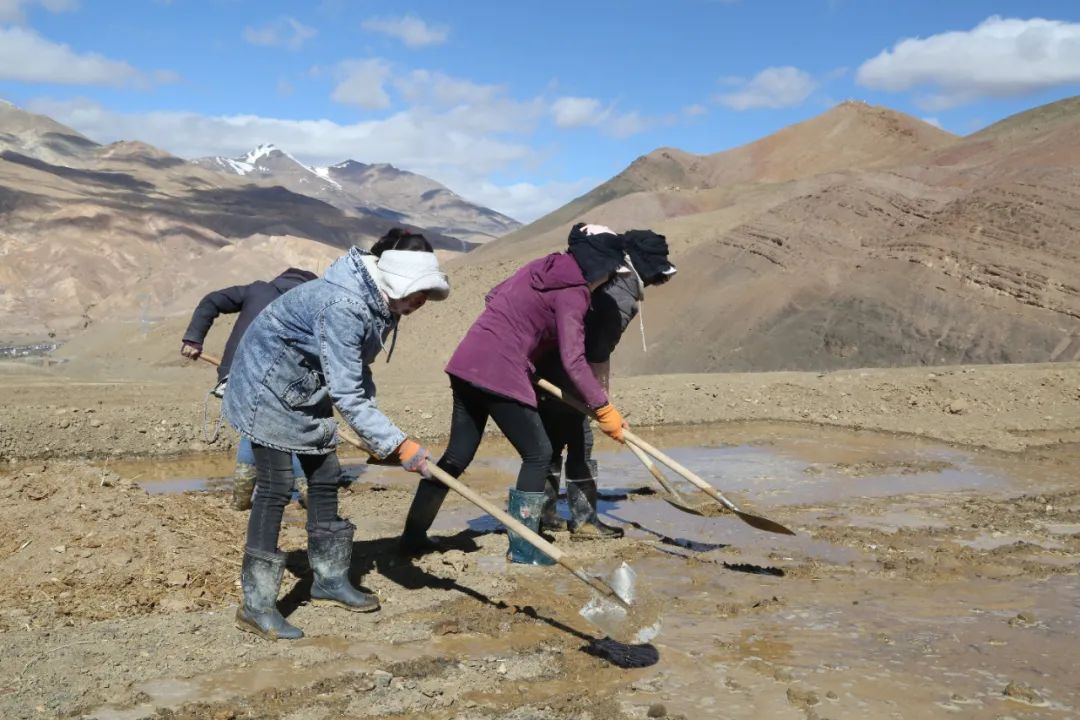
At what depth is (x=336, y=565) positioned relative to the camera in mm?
4109

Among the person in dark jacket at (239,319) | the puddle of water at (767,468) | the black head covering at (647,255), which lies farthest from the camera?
the puddle of water at (767,468)

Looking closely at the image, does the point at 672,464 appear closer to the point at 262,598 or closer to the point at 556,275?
→ the point at 556,275

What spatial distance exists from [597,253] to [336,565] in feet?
6.03

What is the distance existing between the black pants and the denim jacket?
5.94ft

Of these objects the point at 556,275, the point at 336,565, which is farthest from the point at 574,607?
the point at 556,275

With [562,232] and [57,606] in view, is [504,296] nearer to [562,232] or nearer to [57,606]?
[57,606]

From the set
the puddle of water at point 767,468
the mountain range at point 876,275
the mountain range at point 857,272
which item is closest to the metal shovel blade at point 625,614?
the puddle of water at point 767,468

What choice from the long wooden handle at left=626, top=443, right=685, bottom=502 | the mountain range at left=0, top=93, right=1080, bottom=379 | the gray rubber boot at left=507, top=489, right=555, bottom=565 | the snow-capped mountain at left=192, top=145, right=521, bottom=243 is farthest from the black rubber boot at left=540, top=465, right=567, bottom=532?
the snow-capped mountain at left=192, top=145, right=521, bottom=243

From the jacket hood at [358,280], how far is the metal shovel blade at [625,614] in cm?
131

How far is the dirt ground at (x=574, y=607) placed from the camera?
3.28 meters

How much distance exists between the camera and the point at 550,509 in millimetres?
5801

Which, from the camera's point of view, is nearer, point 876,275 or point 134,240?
point 876,275

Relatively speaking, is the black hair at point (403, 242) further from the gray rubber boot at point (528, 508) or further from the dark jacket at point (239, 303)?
the dark jacket at point (239, 303)

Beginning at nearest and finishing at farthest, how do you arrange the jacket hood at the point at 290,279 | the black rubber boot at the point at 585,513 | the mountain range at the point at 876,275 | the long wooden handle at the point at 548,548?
1. the long wooden handle at the point at 548,548
2. the black rubber boot at the point at 585,513
3. the jacket hood at the point at 290,279
4. the mountain range at the point at 876,275
